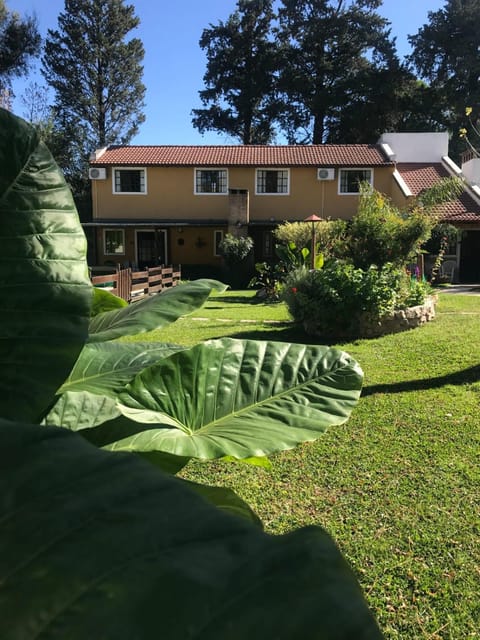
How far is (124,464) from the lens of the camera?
450 mm

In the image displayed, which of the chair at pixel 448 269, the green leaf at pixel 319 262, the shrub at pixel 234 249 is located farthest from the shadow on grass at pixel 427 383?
→ the chair at pixel 448 269

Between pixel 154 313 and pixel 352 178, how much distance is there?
24.9 m

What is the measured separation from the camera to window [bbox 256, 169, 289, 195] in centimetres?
2453

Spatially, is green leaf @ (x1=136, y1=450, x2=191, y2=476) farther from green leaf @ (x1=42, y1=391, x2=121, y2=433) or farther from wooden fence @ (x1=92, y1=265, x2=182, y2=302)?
wooden fence @ (x1=92, y1=265, x2=182, y2=302)

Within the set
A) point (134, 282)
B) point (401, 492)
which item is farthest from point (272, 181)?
point (401, 492)

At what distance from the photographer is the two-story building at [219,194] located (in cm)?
2398

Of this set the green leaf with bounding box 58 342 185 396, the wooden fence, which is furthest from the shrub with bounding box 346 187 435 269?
the green leaf with bounding box 58 342 185 396

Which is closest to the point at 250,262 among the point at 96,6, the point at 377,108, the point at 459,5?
the point at 377,108

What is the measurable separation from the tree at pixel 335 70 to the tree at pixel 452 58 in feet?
8.41

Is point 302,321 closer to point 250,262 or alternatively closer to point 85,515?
point 85,515

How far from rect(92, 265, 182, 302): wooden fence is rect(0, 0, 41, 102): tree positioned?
25.0 m

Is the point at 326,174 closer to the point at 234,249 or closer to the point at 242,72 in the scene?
the point at 234,249

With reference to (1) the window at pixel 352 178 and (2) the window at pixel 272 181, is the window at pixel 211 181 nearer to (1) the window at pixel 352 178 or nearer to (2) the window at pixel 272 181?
(2) the window at pixel 272 181

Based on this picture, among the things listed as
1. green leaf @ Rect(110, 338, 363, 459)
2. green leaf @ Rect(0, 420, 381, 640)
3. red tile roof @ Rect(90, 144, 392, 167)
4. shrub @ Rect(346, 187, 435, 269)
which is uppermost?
red tile roof @ Rect(90, 144, 392, 167)
